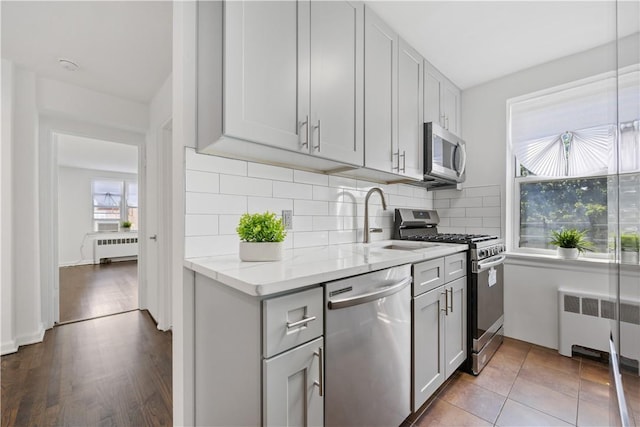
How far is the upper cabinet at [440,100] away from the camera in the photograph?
7.28 feet

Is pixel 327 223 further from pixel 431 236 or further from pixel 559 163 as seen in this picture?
pixel 559 163

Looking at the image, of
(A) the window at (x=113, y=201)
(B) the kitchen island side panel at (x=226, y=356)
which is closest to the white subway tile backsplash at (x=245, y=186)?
(B) the kitchen island side panel at (x=226, y=356)

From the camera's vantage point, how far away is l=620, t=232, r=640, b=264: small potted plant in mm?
689

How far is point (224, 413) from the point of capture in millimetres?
948

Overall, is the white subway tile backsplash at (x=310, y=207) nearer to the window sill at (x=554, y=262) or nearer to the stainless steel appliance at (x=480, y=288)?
the stainless steel appliance at (x=480, y=288)

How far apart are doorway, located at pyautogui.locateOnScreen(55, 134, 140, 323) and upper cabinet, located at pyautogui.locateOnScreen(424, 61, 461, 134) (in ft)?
14.6

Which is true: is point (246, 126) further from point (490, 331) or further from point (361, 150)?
point (490, 331)

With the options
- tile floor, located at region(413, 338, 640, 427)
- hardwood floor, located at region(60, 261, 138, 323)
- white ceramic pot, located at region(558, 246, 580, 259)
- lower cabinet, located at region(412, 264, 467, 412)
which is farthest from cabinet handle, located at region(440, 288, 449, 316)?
hardwood floor, located at region(60, 261, 138, 323)

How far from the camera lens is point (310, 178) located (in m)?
1.71

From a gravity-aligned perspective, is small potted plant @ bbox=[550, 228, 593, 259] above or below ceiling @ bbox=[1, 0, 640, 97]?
below

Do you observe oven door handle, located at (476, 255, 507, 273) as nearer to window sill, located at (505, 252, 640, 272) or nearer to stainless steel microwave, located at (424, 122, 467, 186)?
window sill, located at (505, 252, 640, 272)

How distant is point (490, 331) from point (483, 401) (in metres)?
0.58

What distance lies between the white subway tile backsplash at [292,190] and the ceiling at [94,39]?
132cm

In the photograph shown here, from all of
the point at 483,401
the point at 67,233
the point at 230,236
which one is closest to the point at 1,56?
the point at 230,236
